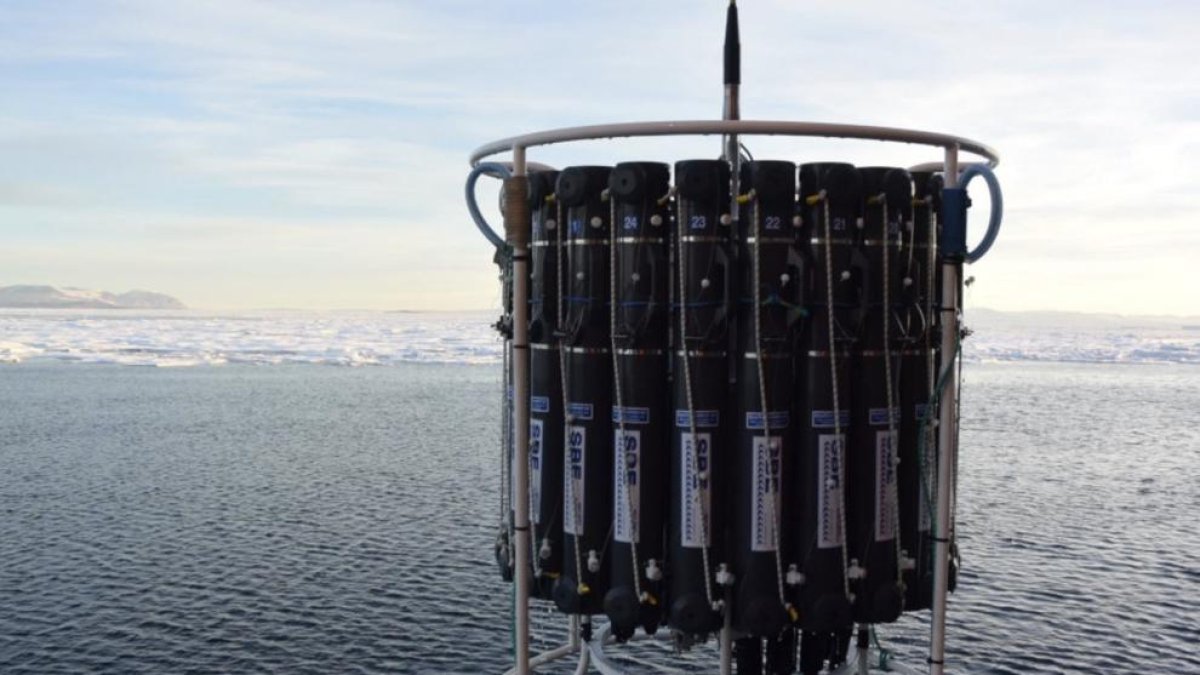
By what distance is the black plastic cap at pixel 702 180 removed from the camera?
10.9m

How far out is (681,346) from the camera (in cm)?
1107

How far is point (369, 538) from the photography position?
4516cm

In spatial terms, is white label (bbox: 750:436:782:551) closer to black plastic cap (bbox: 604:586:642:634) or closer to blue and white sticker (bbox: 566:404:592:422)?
black plastic cap (bbox: 604:586:642:634)

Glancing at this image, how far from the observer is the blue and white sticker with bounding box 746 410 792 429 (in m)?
11.0

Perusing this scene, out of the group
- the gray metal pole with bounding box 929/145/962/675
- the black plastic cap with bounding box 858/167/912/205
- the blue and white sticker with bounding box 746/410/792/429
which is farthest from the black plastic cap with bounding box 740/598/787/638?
the black plastic cap with bounding box 858/167/912/205

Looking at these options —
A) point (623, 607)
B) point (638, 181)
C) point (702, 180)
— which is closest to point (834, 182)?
point (702, 180)

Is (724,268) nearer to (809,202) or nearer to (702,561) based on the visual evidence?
(809,202)

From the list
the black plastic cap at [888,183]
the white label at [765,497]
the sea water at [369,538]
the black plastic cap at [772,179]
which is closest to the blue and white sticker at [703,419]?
the white label at [765,497]

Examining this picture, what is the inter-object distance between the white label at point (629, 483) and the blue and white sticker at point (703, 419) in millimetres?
535

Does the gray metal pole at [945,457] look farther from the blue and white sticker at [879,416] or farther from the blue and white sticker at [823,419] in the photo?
the blue and white sticker at [823,419]

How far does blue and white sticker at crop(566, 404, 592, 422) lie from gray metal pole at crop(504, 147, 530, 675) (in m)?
0.54

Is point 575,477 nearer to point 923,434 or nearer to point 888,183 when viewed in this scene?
point 923,434

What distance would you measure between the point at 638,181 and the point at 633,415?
99.2 inches

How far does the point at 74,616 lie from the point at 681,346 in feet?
104
